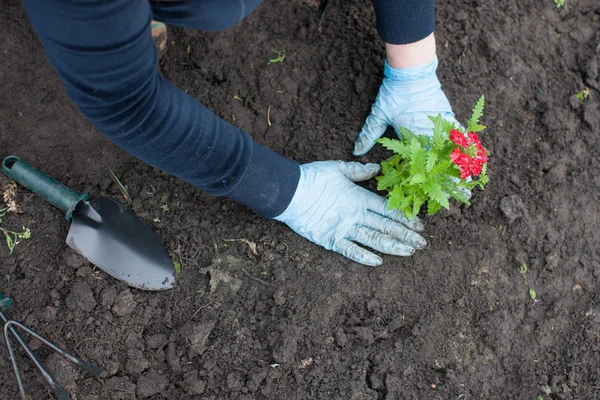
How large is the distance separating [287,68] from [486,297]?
1.71m

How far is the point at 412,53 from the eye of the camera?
109 inches

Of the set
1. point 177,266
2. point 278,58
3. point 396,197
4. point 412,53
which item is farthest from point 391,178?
point 177,266

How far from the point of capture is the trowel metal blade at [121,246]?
8.69 feet

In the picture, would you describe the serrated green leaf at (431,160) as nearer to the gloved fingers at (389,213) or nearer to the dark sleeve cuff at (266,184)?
the gloved fingers at (389,213)

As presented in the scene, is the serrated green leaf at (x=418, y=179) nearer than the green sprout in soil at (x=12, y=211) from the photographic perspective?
Yes

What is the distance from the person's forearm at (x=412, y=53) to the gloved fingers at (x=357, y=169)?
1.91 feet

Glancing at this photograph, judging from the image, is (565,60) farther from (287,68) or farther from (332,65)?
(287,68)

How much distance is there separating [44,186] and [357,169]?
5.39 feet

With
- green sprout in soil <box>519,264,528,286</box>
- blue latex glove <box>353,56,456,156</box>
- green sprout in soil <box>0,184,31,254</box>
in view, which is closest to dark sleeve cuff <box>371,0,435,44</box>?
blue latex glove <box>353,56,456,156</box>

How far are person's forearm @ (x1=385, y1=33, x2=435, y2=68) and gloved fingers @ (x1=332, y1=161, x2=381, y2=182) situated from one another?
0.58 m

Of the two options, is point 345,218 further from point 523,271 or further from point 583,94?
point 583,94

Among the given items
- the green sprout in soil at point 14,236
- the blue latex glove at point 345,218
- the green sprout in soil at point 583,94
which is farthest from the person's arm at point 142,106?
the green sprout in soil at point 583,94

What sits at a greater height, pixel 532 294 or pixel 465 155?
pixel 465 155

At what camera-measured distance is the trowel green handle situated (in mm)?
2664
